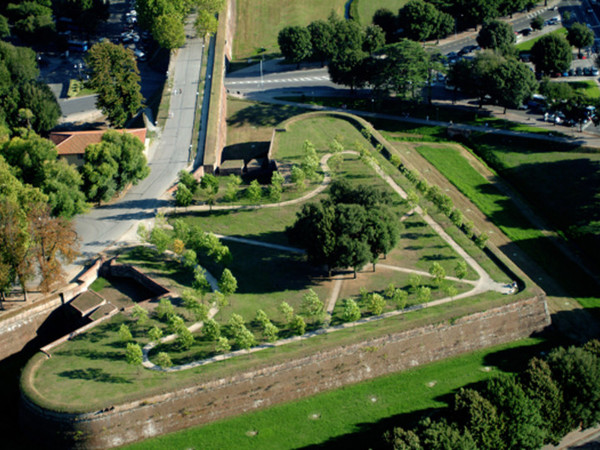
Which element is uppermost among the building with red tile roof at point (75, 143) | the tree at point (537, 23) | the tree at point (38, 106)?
the tree at point (537, 23)

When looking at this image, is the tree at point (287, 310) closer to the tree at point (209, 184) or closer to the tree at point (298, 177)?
the tree at point (209, 184)

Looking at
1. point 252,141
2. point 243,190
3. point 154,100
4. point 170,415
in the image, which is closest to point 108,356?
point 170,415

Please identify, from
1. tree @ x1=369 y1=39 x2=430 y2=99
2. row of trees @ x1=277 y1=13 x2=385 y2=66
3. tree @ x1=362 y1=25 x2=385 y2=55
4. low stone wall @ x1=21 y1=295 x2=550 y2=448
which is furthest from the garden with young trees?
tree @ x1=362 y1=25 x2=385 y2=55

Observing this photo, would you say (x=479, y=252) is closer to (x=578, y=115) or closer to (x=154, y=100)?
(x=578, y=115)

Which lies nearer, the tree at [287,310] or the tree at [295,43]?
the tree at [287,310]

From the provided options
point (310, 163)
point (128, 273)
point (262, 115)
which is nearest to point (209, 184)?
point (310, 163)

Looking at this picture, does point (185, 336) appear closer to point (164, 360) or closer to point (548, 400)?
point (164, 360)

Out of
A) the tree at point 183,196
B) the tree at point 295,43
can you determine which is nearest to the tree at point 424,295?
the tree at point 183,196
